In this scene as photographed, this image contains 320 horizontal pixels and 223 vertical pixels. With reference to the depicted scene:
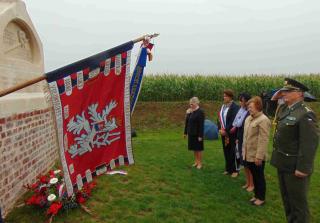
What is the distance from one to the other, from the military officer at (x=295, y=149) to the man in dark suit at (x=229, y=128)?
2.63 metres

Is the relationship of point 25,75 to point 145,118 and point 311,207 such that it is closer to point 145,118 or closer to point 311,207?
point 311,207

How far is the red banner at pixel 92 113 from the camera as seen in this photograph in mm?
3461

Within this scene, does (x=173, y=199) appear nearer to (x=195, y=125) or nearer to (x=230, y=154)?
(x=230, y=154)

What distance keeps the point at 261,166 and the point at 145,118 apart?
14224mm

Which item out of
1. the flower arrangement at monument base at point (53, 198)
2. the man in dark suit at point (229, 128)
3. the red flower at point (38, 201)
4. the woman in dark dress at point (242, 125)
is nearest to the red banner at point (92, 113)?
the flower arrangement at monument base at point (53, 198)

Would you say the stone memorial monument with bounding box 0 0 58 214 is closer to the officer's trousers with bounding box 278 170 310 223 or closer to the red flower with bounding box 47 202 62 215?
the red flower with bounding box 47 202 62 215

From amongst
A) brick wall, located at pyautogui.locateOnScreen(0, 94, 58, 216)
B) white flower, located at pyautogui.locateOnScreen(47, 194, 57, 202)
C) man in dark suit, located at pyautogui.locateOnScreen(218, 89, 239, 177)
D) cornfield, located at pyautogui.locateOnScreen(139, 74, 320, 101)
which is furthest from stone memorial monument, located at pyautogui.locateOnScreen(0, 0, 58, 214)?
cornfield, located at pyautogui.locateOnScreen(139, 74, 320, 101)

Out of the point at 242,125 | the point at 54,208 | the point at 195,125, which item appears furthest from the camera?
the point at 195,125

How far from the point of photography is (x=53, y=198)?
18.5 feet

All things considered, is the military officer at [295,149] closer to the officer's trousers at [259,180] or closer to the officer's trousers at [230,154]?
the officer's trousers at [259,180]

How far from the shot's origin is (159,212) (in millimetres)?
5883

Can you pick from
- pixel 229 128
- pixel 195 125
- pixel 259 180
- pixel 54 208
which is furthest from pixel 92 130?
pixel 195 125

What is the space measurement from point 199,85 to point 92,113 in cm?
2030

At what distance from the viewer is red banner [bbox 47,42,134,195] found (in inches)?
136
